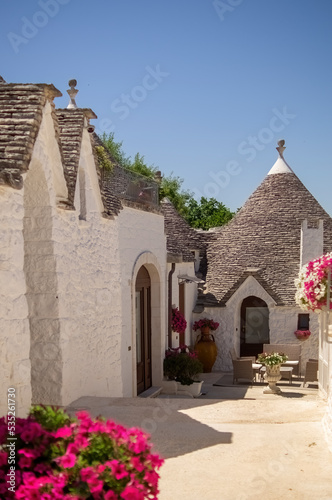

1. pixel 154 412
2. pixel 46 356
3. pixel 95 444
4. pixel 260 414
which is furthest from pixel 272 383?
pixel 95 444

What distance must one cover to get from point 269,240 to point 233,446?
14.9m

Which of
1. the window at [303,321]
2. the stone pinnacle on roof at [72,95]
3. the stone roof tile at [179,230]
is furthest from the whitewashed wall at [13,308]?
the window at [303,321]

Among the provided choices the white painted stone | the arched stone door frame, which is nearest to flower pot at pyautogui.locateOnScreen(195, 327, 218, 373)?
the arched stone door frame

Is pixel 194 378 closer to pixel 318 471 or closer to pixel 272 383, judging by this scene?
pixel 272 383

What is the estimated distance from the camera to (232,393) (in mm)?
14984

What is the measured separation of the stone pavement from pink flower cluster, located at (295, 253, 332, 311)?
1.68m

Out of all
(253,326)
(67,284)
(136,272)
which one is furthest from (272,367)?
(67,284)

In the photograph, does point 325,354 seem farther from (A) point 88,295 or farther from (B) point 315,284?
(A) point 88,295

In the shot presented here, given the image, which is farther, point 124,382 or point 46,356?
point 124,382

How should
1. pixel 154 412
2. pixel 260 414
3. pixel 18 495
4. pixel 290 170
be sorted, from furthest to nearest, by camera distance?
pixel 290 170, pixel 260 414, pixel 154 412, pixel 18 495

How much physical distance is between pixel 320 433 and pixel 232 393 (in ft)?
26.3

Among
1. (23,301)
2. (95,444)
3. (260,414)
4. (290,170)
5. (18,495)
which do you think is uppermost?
(290,170)

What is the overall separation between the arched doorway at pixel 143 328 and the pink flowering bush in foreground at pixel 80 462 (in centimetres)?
933

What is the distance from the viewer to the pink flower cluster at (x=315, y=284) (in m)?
9.74
